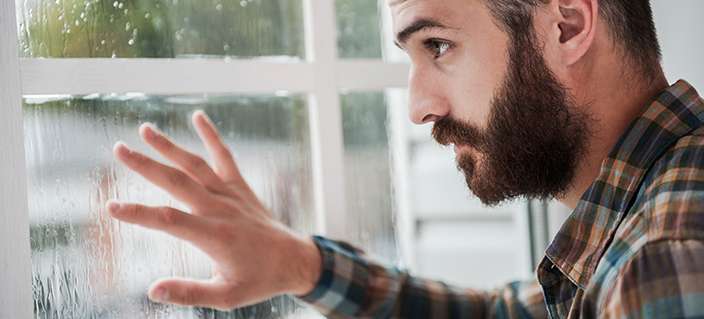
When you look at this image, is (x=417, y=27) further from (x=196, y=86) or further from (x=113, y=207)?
(x=113, y=207)

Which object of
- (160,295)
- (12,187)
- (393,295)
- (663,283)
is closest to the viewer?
(663,283)

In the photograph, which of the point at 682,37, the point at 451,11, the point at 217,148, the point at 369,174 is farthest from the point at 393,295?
the point at 682,37

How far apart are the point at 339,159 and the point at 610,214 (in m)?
0.52

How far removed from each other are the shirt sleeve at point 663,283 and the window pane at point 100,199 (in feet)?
2.14

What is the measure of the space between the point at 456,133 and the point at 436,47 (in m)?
0.14

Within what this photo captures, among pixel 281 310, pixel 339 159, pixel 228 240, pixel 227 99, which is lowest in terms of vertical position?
pixel 281 310

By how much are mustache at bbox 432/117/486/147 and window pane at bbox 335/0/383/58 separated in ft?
1.11

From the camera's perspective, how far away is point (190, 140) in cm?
130

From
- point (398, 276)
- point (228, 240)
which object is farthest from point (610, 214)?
point (228, 240)

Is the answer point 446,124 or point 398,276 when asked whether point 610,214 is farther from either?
point 398,276

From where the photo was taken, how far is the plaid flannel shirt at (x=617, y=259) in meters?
0.93

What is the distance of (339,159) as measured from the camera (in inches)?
57.9

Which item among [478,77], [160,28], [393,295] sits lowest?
[393,295]

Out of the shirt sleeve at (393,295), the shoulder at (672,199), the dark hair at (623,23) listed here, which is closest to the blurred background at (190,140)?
the shirt sleeve at (393,295)
